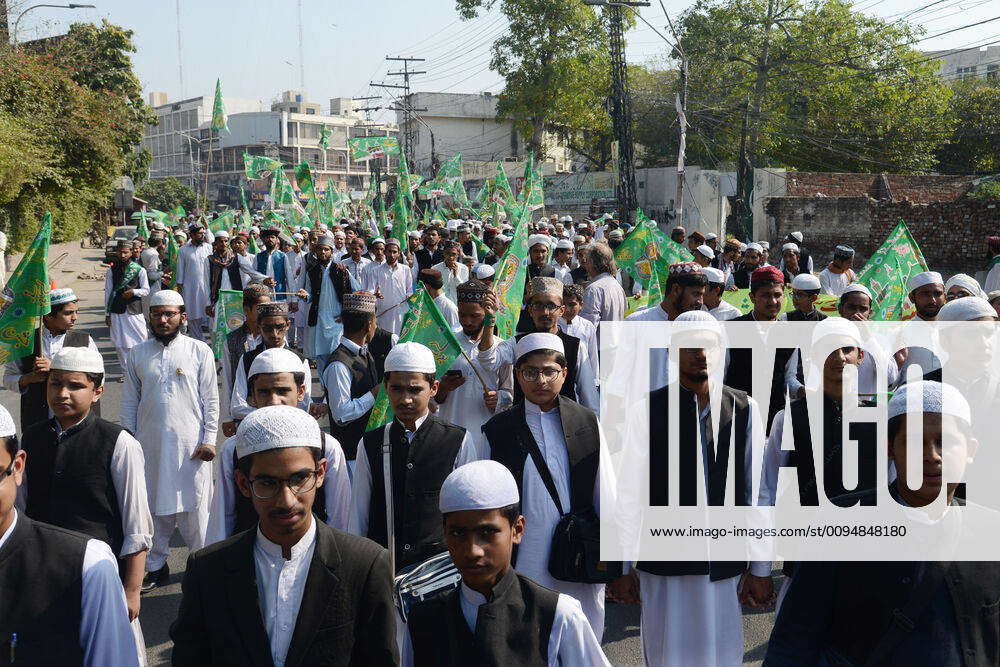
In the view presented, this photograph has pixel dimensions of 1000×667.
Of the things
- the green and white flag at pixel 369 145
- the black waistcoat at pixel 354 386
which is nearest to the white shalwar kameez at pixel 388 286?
the black waistcoat at pixel 354 386

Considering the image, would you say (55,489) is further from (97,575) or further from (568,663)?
(568,663)

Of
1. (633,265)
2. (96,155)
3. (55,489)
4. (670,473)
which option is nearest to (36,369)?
(55,489)

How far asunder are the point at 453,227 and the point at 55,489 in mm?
14245

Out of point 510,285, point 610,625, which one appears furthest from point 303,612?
point 510,285

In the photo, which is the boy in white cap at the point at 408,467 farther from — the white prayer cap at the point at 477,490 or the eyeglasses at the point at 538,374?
the white prayer cap at the point at 477,490

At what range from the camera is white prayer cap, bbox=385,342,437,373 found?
3.89 m

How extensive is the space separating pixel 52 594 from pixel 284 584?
0.59m

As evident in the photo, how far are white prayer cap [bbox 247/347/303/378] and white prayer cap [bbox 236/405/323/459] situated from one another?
1.67 meters

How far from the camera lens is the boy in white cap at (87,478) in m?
3.75

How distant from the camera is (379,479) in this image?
12.3 ft

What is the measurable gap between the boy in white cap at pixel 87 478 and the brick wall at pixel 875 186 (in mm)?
30646

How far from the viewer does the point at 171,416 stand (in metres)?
5.39

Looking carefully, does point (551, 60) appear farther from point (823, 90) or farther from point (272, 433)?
point (272, 433)

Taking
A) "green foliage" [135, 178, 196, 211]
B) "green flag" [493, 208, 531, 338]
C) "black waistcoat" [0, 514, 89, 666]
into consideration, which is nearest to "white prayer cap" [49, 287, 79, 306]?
"green flag" [493, 208, 531, 338]
